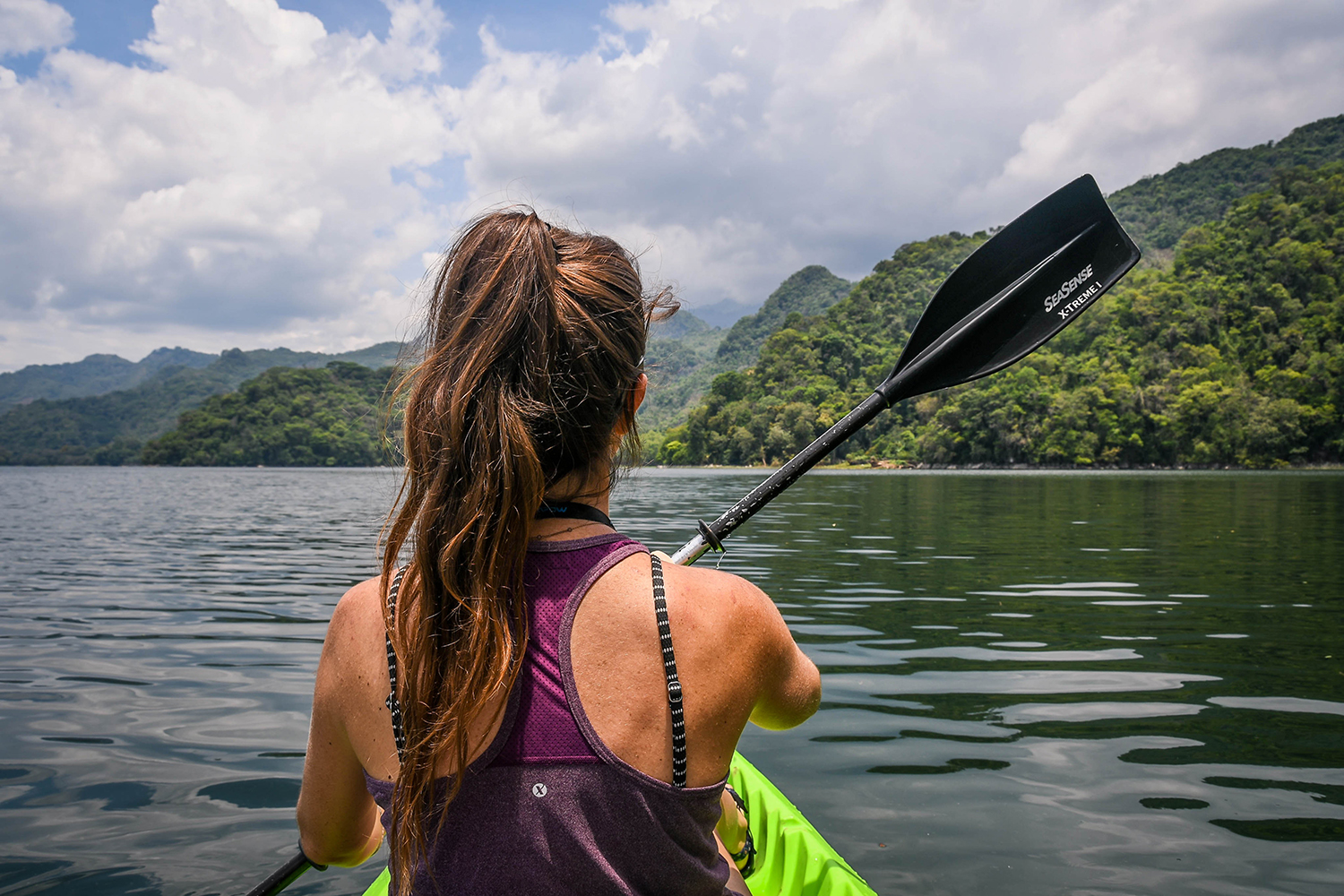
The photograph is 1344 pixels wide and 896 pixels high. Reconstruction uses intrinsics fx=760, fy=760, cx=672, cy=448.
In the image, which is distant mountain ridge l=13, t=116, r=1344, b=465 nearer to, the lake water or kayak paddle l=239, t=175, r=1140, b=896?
the lake water

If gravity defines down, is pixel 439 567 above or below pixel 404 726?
above

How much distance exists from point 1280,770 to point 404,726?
4973mm

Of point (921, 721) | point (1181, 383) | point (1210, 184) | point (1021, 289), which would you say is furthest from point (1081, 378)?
point (1210, 184)

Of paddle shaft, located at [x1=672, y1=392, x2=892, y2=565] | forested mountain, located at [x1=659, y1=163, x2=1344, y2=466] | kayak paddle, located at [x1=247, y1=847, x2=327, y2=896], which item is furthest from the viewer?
forested mountain, located at [x1=659, y1=163, x2=1344, y2=466]

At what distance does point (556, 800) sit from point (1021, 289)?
2.45 meters

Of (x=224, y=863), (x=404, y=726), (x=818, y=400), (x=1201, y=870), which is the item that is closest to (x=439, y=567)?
(x=404, y=726)

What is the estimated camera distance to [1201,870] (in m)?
3.26

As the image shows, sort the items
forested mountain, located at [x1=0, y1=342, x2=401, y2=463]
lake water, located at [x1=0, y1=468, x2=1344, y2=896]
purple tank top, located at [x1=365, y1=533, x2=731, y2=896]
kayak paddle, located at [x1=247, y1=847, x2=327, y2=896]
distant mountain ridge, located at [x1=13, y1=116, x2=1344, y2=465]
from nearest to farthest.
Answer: purple tank top, located at [x1=365, y1=533, x2=731, y2=896]
kayak paddle, located at [x1=247, y1=847, x2=327, y2=896]
lake water, located at [x1=0, y1=468, x2=1344, y2=896]
distant mountain ridge, located at [x1=13, y1=116, x2=1344, y2=465]
forested mountain, located at [x1=0, y1=342, x2=401, y2=463]

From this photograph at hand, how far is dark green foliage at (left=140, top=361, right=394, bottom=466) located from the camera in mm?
113375

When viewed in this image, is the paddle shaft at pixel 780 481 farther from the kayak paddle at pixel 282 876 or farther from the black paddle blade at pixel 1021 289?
the kayak paddle at pixel 282 876

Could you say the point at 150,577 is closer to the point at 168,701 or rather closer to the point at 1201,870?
the point at 168,701

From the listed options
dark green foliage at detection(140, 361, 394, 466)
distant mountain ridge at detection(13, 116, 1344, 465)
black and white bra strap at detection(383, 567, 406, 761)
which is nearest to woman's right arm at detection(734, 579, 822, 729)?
black and white bra strap at detection(383, 567, 406, 761)

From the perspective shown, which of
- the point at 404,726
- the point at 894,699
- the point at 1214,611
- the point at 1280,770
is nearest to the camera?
the point at 404,726

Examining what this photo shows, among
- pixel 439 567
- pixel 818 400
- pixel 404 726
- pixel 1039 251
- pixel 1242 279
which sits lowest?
pixel 404 726
